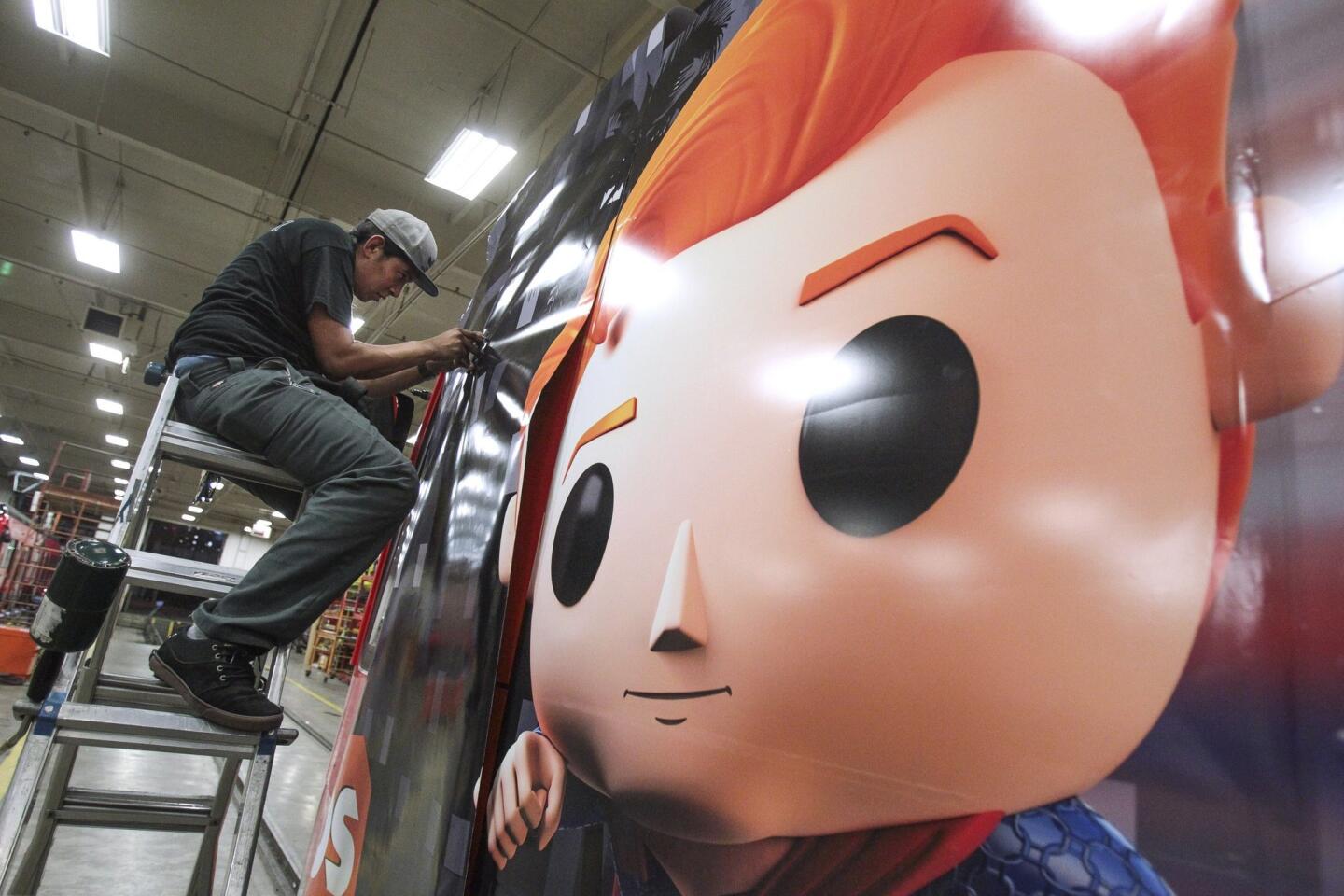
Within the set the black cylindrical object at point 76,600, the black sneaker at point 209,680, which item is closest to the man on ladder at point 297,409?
the black sneaker at point 209,680

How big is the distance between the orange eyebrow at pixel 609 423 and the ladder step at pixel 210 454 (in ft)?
2.97

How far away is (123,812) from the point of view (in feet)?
5.25

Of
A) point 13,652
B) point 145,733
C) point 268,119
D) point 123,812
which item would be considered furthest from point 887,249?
point 13,652

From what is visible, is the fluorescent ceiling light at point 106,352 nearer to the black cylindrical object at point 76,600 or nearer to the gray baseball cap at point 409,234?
the gray baseball cap at point 409,234

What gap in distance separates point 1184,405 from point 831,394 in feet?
0.82

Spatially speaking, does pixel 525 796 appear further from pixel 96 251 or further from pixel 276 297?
pixel 96 251

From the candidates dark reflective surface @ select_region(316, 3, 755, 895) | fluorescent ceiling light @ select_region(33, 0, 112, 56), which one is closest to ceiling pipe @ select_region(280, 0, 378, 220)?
fluorescent ceiling light @ select_region(33, 0, 112, 56)

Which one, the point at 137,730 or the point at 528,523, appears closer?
the point at 528,523

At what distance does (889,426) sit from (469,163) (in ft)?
16.7

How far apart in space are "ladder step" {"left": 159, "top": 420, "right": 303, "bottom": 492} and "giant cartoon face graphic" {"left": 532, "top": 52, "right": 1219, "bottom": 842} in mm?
1141

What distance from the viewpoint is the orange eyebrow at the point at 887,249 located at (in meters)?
0.54

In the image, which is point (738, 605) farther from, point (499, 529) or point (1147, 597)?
point (499, 529)

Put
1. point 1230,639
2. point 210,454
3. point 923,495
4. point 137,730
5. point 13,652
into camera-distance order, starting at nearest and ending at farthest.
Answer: point 1230,639 < point 923,495 < point 137,730 < point 210,454 < point 13,652

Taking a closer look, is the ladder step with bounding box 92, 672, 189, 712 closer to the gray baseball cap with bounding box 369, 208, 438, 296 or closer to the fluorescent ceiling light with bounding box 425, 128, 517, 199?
the gray baseball cap with bounding box 369, 208, 438, 296
